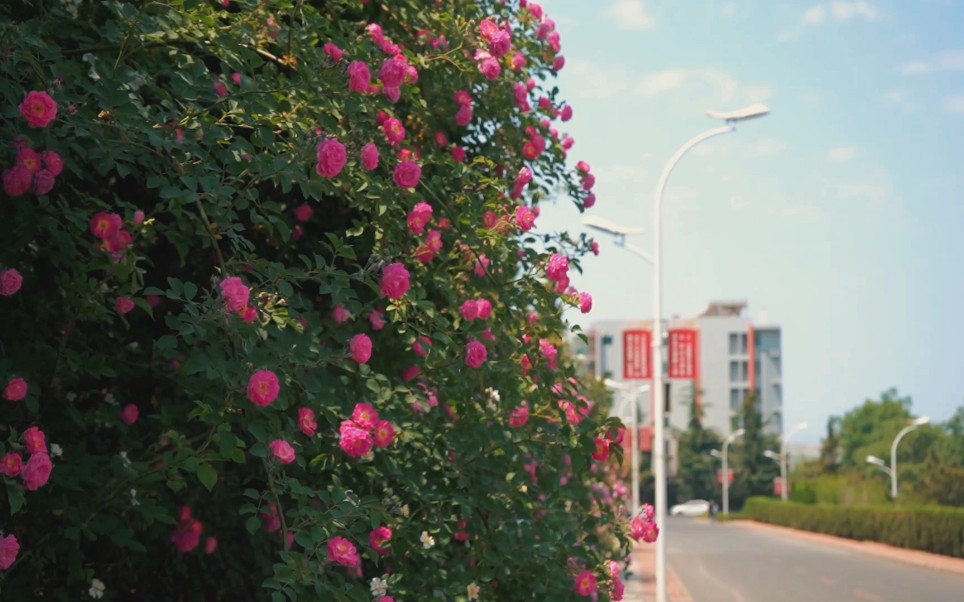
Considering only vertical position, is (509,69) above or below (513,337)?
above

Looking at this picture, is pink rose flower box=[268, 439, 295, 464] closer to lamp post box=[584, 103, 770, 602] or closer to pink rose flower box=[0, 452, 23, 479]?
pink rose flower box=[0, 452, 23, 479]

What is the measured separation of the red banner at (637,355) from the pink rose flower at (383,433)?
20169 millimetres

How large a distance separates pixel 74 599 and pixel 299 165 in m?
1.95

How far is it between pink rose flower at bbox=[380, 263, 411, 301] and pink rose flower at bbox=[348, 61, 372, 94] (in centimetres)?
65

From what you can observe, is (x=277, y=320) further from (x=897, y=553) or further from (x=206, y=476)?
(x=897, y=553)

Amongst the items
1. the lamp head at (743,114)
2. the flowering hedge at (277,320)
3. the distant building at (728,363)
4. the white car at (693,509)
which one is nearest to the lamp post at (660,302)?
the lamp head at (743,114)

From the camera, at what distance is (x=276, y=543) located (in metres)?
5.87

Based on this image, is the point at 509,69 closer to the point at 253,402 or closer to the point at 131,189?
the point at 131,189

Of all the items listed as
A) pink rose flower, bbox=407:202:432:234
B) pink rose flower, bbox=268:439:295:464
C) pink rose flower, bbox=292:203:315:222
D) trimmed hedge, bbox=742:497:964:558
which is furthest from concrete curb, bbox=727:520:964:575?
pink rose flower, bbox=268:439:295:464

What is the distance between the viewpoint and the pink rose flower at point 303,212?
582 centimetres

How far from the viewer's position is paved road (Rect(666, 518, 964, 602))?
23062 mm

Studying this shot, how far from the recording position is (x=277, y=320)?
4.26 metres

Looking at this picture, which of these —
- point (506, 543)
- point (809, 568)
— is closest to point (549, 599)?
point (506, 543)

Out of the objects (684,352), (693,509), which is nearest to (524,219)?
(684,352)
